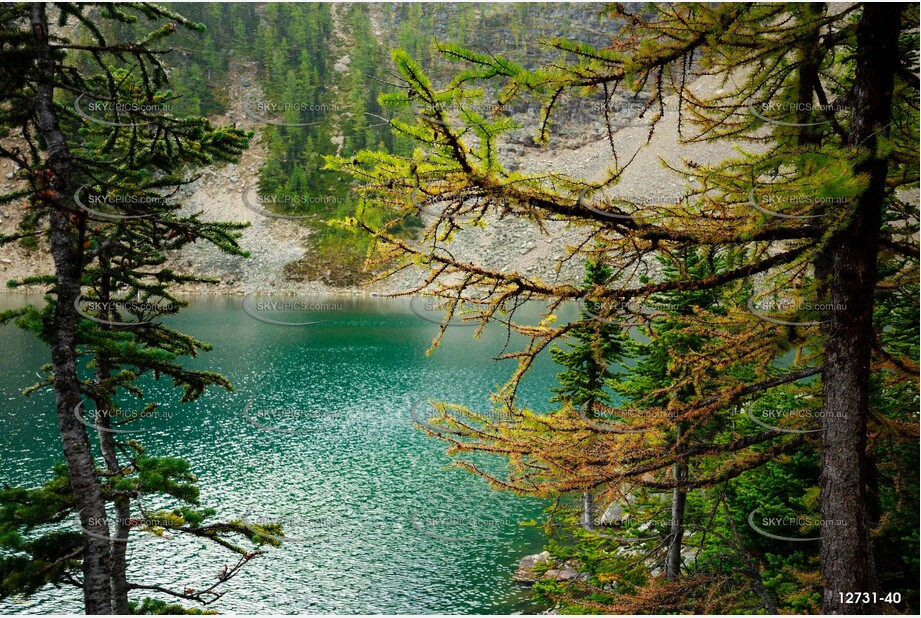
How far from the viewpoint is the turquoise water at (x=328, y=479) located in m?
19.8

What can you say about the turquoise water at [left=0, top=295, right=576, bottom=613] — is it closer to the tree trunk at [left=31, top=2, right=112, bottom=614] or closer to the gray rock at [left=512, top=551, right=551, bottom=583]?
the gray rock at [left=512, top=551, right=551, bottom=583]

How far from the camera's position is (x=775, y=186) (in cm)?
491

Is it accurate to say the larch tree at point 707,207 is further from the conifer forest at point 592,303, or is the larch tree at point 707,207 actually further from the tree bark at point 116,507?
the tree bark at point 116,507

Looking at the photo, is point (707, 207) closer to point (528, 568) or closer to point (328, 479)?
point (528, 568)

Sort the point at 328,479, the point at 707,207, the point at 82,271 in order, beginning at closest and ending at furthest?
the point at 707,207 → the point at 82,271 → the point at 328,479

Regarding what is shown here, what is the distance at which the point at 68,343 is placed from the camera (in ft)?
22.6

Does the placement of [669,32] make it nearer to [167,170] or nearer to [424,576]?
[167,170]

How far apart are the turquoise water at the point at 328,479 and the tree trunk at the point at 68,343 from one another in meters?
13.1

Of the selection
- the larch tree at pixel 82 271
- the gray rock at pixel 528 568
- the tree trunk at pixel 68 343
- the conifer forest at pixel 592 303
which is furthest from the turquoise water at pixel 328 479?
the tree trunk at pixel 68 343

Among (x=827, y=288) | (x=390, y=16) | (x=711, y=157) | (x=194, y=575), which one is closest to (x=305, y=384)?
(x=194, y=575)

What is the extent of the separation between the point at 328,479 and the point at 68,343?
2363 centimetres

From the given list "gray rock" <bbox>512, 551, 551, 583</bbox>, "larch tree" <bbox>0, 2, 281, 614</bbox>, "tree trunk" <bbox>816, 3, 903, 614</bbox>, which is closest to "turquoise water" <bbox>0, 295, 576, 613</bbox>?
"gray rock" <bbox>512, 551, 551, 583</bbox>

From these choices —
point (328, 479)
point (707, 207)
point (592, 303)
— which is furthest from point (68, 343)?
point (328, 479)

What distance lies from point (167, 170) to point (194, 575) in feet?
55.0
